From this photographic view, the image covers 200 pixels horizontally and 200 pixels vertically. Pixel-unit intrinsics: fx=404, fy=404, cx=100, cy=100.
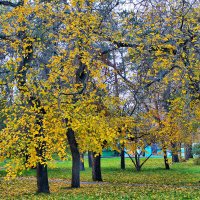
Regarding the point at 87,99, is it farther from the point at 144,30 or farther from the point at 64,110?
the point at 144,30

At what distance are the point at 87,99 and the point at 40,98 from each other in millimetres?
2640

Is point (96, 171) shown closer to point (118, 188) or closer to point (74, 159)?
point (74, 159)

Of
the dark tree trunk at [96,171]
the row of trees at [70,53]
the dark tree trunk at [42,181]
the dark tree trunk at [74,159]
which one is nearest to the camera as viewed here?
the row of trees at [70,53]

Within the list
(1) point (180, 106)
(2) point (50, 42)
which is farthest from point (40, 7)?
(1) point (180, 106)

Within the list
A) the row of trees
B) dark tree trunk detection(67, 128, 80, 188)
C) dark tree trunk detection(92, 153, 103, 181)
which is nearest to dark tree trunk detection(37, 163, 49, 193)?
the row of trees

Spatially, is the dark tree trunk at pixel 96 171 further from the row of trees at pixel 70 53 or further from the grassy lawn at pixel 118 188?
the row of trees at pixel 70 53

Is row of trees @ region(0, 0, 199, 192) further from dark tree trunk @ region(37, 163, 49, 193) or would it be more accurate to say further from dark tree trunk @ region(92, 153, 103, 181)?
dark tree trunk @ region(92, 153, 103, 181)

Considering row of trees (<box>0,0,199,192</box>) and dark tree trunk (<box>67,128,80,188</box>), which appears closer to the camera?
row of trees (<box>0,0,199,192</box>)

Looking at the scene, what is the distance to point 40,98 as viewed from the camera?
46.6ft

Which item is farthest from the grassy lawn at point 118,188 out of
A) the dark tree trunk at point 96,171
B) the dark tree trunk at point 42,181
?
the dark tree trunk at point 96,171

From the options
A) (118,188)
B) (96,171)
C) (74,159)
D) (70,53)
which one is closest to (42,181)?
(74,159)

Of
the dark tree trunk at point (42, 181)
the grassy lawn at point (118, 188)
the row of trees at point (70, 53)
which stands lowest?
the grassy lawn at point (118, 188)

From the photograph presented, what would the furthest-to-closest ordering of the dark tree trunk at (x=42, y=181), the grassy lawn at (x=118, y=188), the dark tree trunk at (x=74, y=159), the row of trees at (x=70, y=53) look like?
the dark tree trunk at (x=74, y=159) → the dark tree trunk at (x=42, y=181) → the row of trees at (x=70, y=53) → the grassy lawn at (x=118, y=188)

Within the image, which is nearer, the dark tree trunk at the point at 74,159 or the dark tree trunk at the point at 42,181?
the dark tree trunk at the point at 42,181
